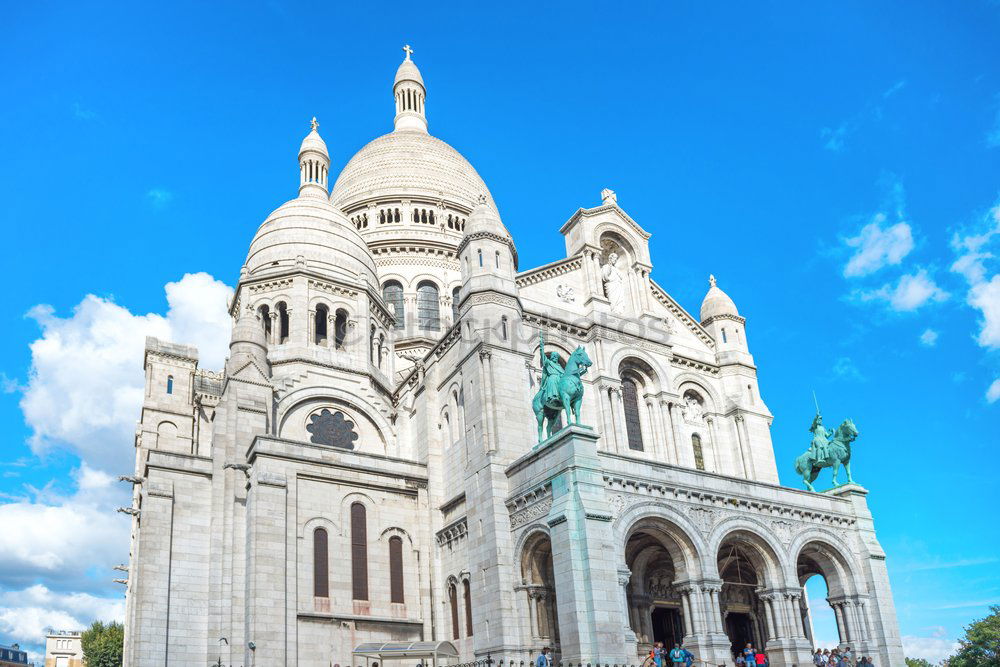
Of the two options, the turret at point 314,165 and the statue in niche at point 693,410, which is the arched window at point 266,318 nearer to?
the turret at point 314,165

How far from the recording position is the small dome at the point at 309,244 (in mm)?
45938

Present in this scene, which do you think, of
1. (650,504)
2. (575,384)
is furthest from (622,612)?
(575,384)

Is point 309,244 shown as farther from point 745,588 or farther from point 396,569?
point 745,588

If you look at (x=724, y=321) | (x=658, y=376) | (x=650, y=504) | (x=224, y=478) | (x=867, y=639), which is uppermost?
(x=724, y=321)

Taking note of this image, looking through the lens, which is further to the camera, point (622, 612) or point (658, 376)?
point (658, 376)

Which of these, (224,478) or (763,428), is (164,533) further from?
(763,428)

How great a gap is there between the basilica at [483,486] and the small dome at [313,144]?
11844mm

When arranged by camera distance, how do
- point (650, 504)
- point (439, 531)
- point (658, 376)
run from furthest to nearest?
1. point (658, 376)
2. point (439, 531)
3. point (650, 504)

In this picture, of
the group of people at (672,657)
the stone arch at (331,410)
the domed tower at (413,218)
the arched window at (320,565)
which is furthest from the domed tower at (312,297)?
the group of people at (672,657)

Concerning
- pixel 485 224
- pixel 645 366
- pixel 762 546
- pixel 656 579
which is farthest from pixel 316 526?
pixel 762 546

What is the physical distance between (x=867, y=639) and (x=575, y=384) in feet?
53.6

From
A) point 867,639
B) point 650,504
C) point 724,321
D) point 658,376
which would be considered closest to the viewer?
point 650,504

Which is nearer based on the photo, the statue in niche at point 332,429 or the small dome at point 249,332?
the small dome at point 249,332

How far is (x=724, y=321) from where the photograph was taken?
4603 centimetres
